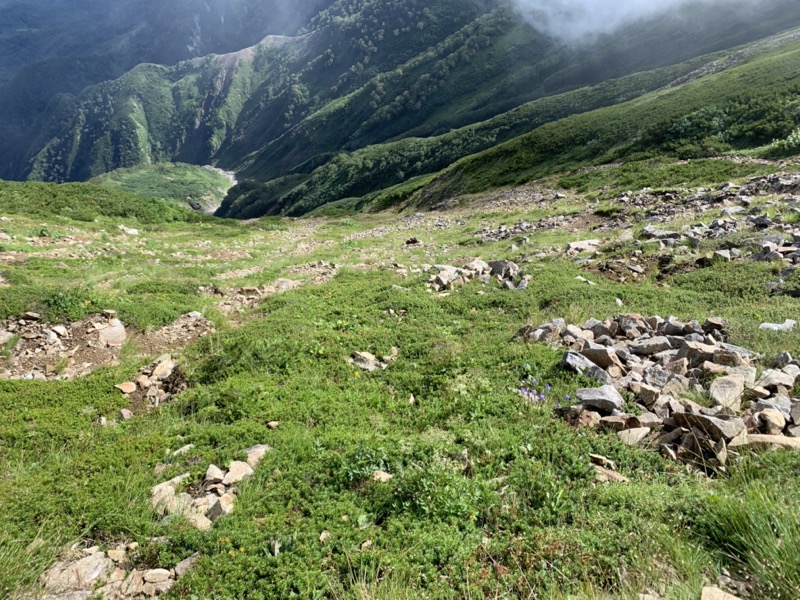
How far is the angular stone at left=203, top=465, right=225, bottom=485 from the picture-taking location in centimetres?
554

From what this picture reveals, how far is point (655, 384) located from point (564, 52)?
20885 centimetres

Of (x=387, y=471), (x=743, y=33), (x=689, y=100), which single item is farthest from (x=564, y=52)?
(x=387, y=471)

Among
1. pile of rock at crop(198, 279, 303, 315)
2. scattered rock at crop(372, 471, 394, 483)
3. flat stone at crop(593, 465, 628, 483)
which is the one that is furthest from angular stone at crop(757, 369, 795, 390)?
pile of rock at crop(198, 279, 303, 315)

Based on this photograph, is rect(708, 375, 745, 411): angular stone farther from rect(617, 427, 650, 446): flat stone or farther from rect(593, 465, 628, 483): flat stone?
rect(593, 465, 628, 483): flat stone

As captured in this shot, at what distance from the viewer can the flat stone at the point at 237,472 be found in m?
5.51

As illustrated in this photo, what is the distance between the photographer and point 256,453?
6117 millimetres

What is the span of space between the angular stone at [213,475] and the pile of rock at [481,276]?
10114 millimetres

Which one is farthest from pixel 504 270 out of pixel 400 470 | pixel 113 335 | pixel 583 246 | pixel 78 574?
pixel 78 574

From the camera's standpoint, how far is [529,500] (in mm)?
4723

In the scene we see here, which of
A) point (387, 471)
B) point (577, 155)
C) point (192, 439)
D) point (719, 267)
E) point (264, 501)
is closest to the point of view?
point (264, 501)

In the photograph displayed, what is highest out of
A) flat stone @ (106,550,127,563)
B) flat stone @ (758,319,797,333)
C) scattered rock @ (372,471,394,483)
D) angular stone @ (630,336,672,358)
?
flat stone @ (106,550,127,563)

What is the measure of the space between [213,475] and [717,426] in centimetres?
643

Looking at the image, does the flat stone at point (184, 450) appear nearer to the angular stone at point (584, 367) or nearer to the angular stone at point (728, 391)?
the angular stone at point (584, 367)

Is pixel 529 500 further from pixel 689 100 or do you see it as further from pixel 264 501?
pixel 689 100
